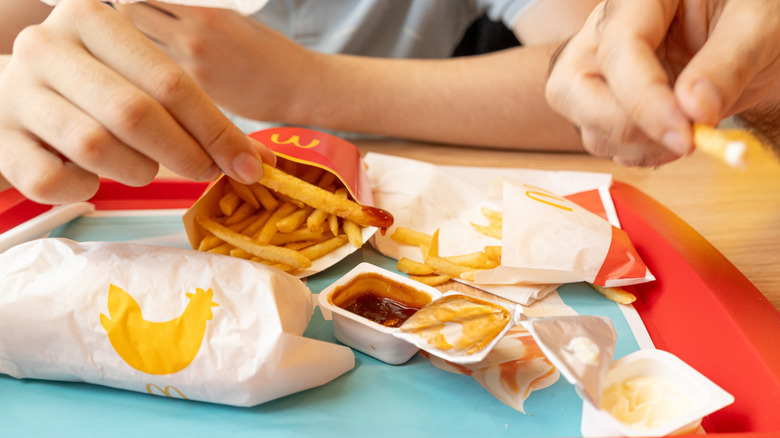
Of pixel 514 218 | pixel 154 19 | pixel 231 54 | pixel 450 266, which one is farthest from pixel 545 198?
pixel 154 19

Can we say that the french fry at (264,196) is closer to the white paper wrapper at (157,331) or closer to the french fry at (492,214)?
the white paper wrapper at (157,331)

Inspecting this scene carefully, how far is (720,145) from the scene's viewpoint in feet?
2.22

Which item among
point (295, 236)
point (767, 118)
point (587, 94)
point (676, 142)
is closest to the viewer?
point (676, 142)

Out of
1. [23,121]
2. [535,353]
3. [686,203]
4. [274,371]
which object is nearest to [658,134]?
[535,353]

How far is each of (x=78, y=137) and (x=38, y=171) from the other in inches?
5.2

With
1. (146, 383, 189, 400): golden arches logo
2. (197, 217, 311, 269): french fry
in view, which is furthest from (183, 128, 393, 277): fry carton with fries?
(146, 383, 189, 400): golden arches logo

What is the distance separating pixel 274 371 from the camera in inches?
39.0

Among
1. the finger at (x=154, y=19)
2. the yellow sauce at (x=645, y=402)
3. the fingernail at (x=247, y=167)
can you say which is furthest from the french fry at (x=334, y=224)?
the finger at (x=154, y=19)

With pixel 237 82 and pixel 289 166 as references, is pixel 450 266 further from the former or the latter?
pixel 237 82

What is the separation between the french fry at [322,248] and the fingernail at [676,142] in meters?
0.90

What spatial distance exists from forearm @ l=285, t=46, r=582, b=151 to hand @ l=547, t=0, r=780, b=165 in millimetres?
1054

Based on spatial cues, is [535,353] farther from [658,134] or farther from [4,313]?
[4,313]

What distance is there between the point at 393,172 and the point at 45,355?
3.82ft

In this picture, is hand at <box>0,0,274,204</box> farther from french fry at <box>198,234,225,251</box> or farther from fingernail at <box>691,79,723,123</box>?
fingernail at <box>691,79,723,123</box>
